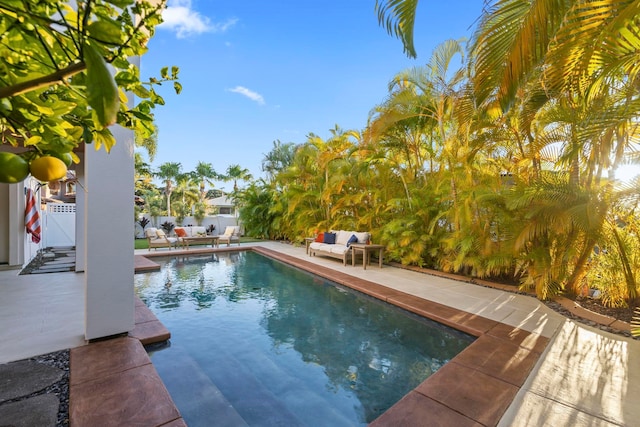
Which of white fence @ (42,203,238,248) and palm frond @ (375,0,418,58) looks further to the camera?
white fence @ (42,203,238,248)

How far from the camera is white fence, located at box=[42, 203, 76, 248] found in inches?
506

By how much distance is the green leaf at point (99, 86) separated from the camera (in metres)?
0.50

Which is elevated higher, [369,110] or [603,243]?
[369,110]

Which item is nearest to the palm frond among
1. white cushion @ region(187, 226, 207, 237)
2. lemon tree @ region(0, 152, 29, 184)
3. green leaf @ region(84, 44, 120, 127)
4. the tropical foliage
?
the tropical foliage

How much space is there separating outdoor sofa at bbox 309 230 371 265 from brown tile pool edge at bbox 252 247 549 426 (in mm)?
4667

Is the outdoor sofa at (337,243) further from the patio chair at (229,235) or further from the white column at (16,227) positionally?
the white column at (16,227)

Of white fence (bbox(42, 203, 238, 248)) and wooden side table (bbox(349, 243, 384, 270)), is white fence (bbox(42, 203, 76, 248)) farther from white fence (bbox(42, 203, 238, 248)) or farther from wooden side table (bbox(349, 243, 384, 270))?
wooden side table (bbox(349, 243, 384, 270))

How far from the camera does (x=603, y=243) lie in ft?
16.2

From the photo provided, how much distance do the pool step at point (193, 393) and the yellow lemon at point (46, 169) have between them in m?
2.61

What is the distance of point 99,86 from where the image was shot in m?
0.52

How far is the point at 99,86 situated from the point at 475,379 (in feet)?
12.5

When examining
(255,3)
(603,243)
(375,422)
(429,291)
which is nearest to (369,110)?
(255,3)

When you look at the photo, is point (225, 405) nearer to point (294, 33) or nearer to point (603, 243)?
point (603, 243)

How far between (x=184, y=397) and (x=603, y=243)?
6.71 m
